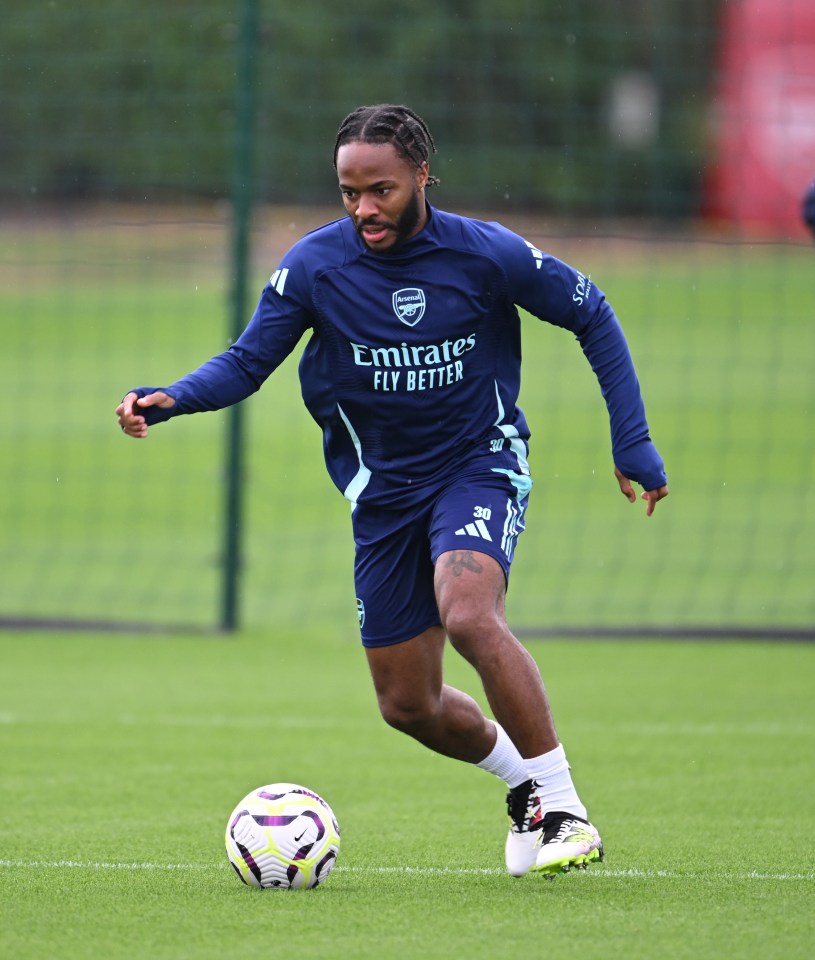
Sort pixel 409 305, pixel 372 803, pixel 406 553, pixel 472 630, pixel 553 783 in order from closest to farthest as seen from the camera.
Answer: pixel 472 630, pixel 553 783, pixel 409 305, pixel 406 553, pixel 372 803

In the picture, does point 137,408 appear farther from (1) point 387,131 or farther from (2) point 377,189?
(1) point 387,131

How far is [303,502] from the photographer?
16719 mm

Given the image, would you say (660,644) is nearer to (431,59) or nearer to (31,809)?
(31,809)

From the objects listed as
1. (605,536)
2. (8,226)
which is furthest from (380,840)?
(8,226)

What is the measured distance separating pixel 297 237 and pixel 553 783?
1643 cm

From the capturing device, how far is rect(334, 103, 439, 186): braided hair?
511cm

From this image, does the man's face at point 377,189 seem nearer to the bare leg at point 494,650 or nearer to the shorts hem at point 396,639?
the bare leg at point 494,650

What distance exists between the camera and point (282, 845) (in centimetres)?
495

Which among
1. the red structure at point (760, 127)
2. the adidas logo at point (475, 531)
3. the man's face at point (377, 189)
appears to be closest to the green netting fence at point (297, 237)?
the red structure at point (760, 127)

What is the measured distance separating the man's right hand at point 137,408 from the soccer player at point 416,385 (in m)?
0.01

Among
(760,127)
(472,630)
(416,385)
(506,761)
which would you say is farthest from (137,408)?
(760,127)

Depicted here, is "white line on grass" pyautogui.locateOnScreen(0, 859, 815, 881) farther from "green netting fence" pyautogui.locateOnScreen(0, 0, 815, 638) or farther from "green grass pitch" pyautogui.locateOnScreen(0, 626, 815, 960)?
"green netting fence" pyautogui.locateOnScreen(0, 0, 815, 638)

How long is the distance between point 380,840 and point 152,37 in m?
9.16

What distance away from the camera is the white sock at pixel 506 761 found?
17.6 ft
